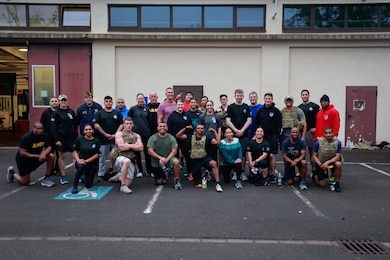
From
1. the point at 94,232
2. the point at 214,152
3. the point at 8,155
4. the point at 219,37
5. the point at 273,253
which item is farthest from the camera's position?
the point at 219,37

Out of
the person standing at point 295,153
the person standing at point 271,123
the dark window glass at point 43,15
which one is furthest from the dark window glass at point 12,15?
the person standing at point 295,153

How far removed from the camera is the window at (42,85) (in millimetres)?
13836

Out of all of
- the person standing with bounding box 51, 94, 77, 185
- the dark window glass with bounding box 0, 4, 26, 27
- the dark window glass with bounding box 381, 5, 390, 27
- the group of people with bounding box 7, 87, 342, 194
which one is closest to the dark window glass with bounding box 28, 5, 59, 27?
the dark window glass with bounding box 0, 4, 26, 27

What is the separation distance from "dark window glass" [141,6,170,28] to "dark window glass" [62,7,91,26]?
2.02 m

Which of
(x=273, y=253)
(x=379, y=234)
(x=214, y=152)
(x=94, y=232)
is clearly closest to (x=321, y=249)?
(x=273, y=253)

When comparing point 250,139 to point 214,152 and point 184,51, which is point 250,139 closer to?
point 214,152

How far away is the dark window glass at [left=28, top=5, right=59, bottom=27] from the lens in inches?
541

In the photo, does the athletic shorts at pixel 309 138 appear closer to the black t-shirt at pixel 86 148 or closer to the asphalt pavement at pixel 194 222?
the asphalt pavement at pixel 194 222

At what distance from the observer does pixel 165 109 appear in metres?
8.84

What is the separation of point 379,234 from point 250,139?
384 centimetres

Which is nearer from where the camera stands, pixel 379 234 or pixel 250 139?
pixel 379 234

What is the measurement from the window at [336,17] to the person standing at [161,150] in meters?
8.01

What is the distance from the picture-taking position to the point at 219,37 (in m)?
13.5

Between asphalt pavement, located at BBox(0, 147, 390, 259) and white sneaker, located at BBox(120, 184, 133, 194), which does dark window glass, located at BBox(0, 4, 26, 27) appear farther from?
white sneaker, located at BBox(120, 184, 133, 194)
